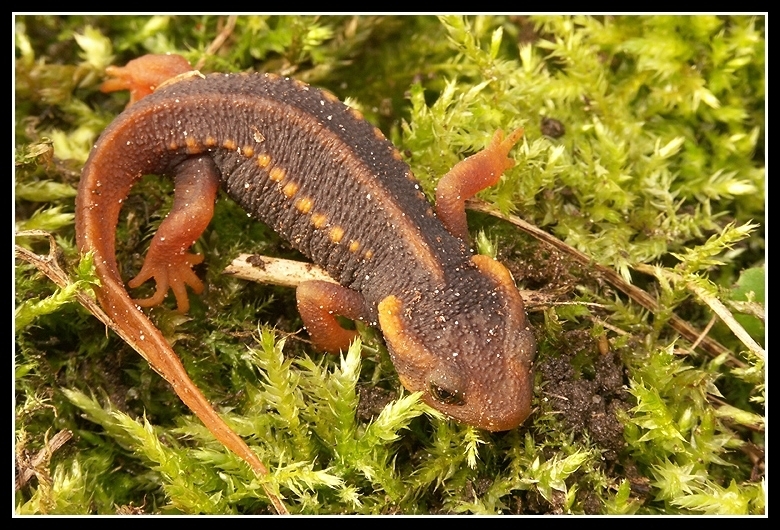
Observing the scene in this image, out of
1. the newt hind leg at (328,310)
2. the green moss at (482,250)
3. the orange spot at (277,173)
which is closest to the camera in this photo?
the green moss at (482,250)

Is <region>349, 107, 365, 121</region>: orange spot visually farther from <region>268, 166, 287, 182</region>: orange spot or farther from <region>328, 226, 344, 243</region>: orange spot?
<region>328, 226, 344, 243</region>: orange spot

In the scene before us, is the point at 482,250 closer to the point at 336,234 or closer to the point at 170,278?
the point at 336,234

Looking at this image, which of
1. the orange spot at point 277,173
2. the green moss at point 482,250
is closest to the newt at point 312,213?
the orange spot at point 277,173

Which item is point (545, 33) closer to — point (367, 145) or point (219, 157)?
point (367, 145)

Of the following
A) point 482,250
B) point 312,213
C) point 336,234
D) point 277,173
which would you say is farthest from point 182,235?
point 482,250

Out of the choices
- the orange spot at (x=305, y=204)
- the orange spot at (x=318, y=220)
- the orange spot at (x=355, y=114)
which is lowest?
the orange spot at (x=318, y=220)

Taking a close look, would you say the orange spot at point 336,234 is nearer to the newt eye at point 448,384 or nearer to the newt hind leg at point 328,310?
the newt hind leg at point 328,310

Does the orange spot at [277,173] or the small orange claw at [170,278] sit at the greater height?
the orange spot at [277,173]

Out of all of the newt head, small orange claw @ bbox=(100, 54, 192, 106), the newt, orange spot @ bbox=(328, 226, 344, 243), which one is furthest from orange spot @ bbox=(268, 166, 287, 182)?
small orange claw @ bbox=(100, 54, 192, 106)
